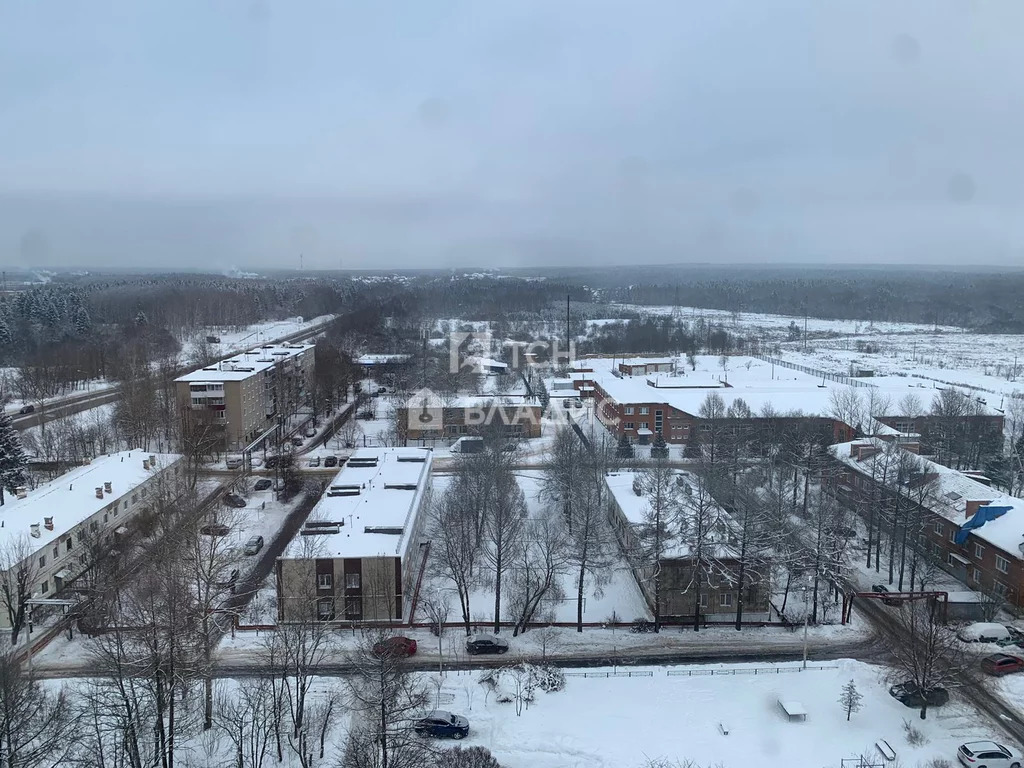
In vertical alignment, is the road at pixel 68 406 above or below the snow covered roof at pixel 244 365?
below

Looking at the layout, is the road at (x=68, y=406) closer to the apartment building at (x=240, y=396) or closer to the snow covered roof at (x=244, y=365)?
the snow covered roof at (x=244, y=365)

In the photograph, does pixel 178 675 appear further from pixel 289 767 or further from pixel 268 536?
pixel 268 536

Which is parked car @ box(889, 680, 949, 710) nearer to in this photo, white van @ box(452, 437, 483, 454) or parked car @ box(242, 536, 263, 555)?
parked car @ box(242, 536, 263, 555)

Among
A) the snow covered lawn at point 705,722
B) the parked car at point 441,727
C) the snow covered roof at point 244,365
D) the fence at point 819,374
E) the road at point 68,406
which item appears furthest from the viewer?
the fence at point 819,374

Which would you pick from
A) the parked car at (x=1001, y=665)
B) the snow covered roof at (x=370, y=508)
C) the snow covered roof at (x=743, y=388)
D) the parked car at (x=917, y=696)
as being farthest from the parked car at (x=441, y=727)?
the snow covered roof at (x=743, y=388)

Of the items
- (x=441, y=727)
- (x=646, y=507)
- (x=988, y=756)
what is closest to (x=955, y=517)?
(x=646, y=507)

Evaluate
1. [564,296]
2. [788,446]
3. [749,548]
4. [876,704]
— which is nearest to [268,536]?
[749,548]

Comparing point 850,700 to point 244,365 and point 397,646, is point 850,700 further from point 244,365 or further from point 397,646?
point 244,365
